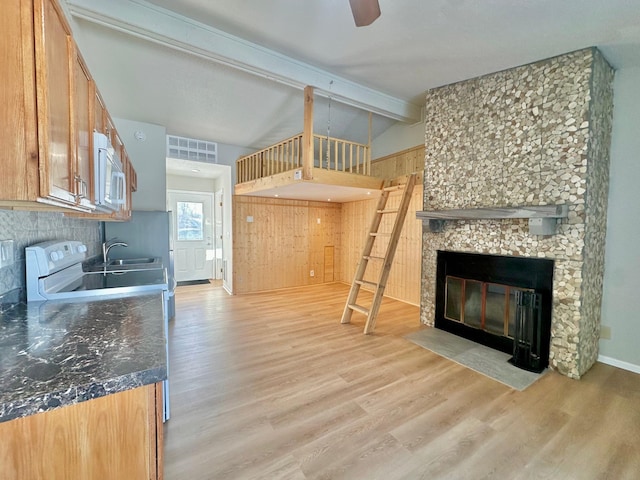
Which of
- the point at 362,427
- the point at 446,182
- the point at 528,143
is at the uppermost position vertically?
the point at 528,143

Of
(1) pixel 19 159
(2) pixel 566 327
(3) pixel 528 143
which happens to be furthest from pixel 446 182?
(1) pixel 19 159

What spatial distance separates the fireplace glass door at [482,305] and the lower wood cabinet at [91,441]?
325 centimetres

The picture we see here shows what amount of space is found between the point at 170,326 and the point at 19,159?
333cm

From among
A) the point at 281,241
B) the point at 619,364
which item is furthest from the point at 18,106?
Answer: the point at 281,241

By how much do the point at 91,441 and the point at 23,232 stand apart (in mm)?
1503

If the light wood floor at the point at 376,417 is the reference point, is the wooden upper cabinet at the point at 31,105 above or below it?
above

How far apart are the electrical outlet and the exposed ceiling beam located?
1.96m

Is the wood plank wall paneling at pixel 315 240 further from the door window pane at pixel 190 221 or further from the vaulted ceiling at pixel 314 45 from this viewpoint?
the door window pane at pixel 190 221

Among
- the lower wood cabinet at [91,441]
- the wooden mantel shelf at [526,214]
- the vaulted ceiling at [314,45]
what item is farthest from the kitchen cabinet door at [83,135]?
the wooden mantel shelf at [526,214]

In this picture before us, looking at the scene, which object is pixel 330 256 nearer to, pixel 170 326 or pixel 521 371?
pixel 170 326

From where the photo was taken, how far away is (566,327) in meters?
2.61

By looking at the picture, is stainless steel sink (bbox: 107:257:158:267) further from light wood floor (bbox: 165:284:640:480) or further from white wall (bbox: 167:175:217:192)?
white wall (bbox: 167:175:217:192)

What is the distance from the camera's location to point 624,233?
2729 mm

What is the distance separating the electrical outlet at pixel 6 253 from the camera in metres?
1.42
